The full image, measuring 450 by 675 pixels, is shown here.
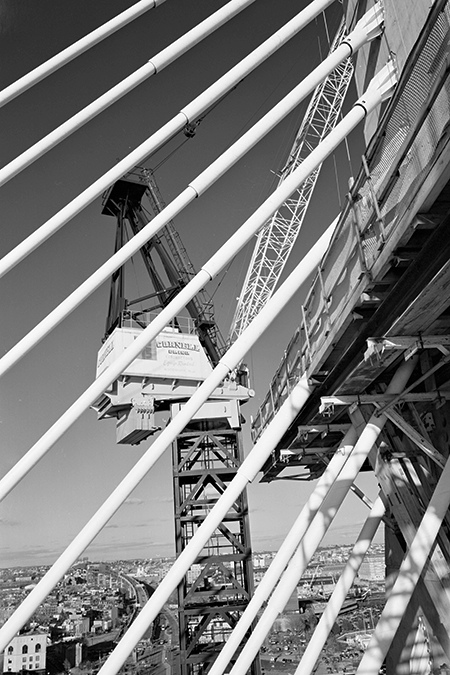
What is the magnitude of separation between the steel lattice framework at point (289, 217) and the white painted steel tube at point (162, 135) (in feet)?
92.5

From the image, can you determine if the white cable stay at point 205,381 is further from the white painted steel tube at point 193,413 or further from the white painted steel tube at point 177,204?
the white painted steel tube at point 177,204

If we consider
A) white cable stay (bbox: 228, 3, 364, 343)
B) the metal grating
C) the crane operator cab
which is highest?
white cable stay (bbox: 228, 3, 364, 343)

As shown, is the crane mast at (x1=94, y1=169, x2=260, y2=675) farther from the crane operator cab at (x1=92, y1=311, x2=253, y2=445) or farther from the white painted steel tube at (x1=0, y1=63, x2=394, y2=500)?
the white painted steel tube at (x1=0, y1=63, x2=394, y2=500)

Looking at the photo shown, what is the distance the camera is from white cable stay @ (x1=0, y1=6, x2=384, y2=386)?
7.75 meters

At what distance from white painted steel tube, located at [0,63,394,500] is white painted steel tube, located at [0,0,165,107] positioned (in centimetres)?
439

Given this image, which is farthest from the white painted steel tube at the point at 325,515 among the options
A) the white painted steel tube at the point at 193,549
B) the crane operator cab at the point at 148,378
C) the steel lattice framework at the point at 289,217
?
the steel lattice framework at the point at 289,217

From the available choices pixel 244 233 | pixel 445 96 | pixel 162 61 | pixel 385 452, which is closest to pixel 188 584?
pixel 385 452

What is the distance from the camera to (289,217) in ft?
130

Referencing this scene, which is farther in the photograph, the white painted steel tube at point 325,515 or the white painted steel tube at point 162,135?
the white painted steel tube at point 162,135

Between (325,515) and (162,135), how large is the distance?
285 inches

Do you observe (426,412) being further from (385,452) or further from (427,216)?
(427,216)

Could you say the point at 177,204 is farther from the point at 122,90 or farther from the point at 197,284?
the point at 122,90

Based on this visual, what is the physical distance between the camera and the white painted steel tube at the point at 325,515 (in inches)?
306

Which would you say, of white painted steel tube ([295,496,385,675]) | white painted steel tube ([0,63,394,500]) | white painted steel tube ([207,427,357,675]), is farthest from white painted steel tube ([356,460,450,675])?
white painted steel tube ([0,63,394,500])
